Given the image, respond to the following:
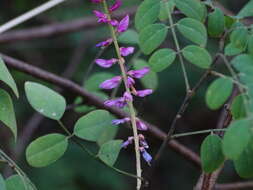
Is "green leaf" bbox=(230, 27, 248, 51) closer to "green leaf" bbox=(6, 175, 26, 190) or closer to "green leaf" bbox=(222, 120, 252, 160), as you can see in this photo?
"green leaf" bbox=(222, 120, 252, 160)

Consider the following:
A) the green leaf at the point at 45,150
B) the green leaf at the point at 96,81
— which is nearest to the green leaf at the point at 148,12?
the green leaf at the point at 45,150

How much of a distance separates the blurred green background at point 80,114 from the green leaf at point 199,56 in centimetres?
165

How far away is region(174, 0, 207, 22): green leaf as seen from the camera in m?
0.87

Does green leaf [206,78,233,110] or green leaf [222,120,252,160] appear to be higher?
green leaf [206,78,233,110]

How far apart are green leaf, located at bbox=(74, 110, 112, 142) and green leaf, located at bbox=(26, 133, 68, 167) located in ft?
0.10

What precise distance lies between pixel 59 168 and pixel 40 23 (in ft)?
3.38

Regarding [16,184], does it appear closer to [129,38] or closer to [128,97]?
[128,97]

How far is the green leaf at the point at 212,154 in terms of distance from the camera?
2.50 feet

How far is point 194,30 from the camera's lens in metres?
0.86

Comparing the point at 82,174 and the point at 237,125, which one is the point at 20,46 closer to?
the point at 82,174

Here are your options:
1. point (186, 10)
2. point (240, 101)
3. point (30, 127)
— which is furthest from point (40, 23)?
point (240, 101)

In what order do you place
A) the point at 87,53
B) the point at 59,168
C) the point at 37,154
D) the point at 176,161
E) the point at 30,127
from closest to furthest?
the point at 37,154 → the point at 30,127 → the point at 59,168 → the point at 87,53 → the point at 176,161

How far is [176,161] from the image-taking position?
3148mm

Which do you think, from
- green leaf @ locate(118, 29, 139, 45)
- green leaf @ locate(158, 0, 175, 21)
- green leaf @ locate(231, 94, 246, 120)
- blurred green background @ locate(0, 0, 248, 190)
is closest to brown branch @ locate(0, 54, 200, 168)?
green leaf @ locate(118, 29, 139, 45)
